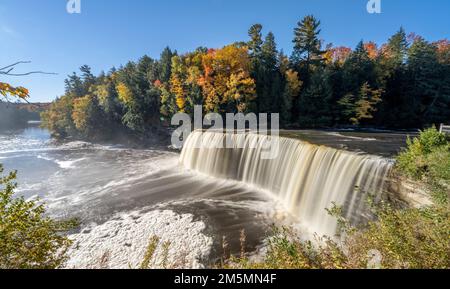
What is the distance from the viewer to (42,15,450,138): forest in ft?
85.3

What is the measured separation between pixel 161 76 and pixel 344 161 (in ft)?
101

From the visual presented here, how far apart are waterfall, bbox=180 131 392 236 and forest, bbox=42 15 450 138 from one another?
12.6m

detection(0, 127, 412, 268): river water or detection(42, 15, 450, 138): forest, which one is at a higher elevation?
detection(42, 15, 450, 138): forest

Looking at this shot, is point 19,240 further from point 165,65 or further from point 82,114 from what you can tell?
point 82,114

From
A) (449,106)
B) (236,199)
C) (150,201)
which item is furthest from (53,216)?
(449,106)

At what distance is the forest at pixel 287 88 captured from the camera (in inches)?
1024

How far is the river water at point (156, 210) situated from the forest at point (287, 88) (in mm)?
13901

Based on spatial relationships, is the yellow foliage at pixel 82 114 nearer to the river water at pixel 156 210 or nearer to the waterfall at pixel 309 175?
the river water at pixel 156 210

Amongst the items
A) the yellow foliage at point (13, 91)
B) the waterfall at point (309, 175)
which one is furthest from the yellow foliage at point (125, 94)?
the yellow foliage at point (13, 91)

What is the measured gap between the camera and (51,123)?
4244 cm

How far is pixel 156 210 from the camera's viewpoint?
30.8ft

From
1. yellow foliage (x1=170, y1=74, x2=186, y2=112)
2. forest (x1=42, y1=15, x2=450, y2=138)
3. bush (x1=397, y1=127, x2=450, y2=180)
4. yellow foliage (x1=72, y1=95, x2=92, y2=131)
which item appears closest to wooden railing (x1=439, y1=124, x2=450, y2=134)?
bush (x1=397, y1=127, x2=450, y2=180)

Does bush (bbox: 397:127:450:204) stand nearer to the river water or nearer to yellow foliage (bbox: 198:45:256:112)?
the river water
